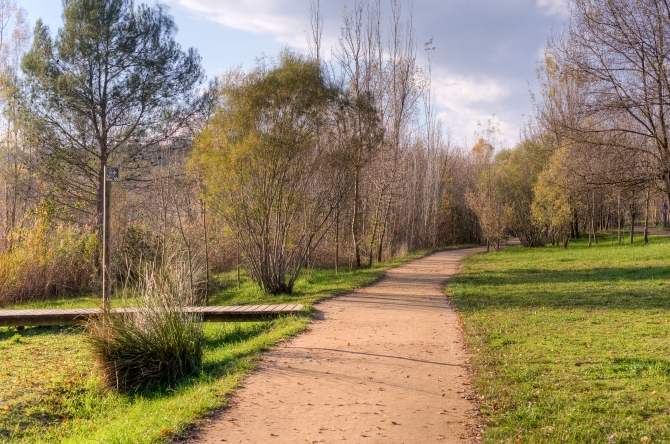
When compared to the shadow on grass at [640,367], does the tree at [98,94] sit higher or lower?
higher

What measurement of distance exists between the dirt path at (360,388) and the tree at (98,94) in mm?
13748

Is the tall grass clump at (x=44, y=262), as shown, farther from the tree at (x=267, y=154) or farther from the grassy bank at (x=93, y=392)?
the tree at (x=267, y=154)

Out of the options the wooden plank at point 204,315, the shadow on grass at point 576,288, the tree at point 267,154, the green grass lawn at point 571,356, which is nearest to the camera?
the green grass lawn at point 571,356

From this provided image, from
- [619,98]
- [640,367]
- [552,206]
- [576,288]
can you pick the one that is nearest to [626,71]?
[619,98]

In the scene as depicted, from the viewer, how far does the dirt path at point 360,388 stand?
4805mm

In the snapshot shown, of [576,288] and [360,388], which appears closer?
[360,388]

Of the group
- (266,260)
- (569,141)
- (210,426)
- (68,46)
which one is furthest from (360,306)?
(68,46)

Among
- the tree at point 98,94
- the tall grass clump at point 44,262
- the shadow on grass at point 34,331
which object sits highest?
the tree at point 98,94

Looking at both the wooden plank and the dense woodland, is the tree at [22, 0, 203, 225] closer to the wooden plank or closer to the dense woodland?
the dense woodland

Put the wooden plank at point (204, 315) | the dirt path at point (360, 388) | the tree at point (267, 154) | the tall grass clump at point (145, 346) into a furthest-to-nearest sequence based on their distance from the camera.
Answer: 1. the tree at point (267, 154)
2. the wooden plank at point (204, 315)
3. the tall grass clump at point (145, 346)
4. the dirt path at point (360, 388)

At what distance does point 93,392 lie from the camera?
7.25 meters

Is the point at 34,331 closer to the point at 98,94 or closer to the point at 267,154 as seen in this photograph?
the point at 267,154

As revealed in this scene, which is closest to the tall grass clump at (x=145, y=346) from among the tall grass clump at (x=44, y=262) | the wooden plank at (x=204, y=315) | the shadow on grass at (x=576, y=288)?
the wooden plank at (x=204, y=315)

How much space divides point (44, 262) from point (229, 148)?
326 inches
